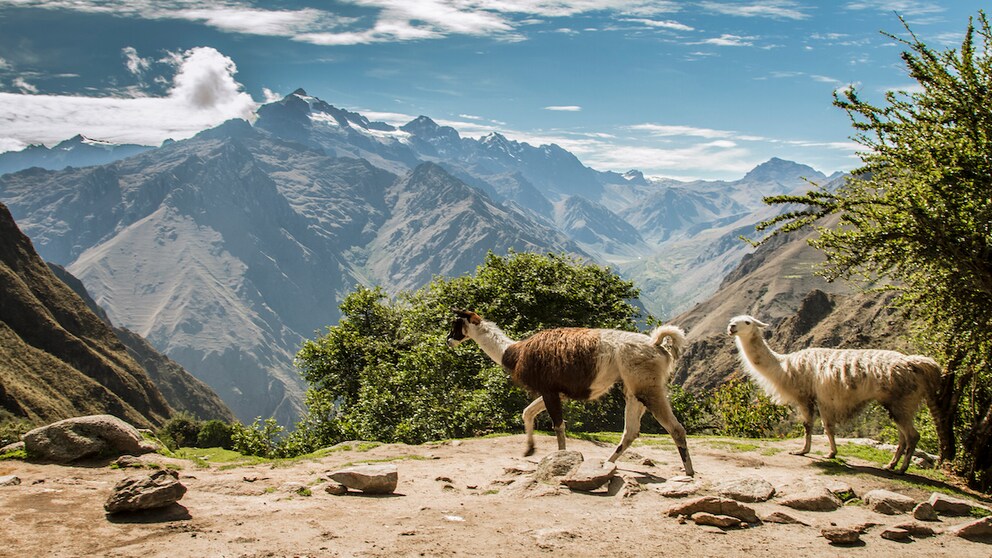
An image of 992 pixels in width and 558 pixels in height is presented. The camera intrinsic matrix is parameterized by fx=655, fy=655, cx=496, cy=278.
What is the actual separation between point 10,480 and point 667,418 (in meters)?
12.8

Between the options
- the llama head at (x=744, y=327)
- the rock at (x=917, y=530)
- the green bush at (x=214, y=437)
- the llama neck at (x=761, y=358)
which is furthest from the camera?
the green bush at (x=214, y=437)

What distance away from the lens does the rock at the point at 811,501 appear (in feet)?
41.0

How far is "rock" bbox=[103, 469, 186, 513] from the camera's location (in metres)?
10.2

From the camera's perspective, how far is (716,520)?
11180mm

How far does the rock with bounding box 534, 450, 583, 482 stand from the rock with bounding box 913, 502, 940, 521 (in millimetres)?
6345

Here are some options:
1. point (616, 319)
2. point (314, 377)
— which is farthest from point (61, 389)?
point (616, 319)

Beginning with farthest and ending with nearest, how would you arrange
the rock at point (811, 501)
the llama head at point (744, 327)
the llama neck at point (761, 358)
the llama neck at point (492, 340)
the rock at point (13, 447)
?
the llama head at point (744, 327) → the llama neck at point (761, 358) → the llama neck at point (492, 340) → the rock at point (13, 447) → the rock at point (811, 501)

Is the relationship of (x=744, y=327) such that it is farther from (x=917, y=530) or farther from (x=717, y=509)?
(x=717, y=509)

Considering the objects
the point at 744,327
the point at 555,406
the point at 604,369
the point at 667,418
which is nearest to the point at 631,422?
the point at 667,418

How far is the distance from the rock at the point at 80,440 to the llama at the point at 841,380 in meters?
15.7

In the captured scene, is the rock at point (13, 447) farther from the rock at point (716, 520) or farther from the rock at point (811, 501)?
the rock at point (811, 501)

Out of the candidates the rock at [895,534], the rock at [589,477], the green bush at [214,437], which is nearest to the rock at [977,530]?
the rock at [895,534]

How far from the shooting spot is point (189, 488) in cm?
1228

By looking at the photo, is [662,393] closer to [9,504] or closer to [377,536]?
[377,536]
